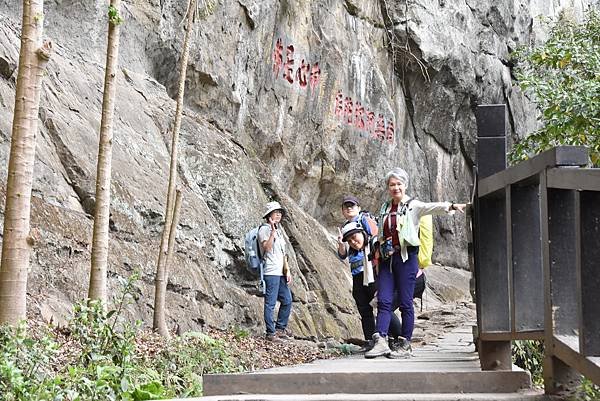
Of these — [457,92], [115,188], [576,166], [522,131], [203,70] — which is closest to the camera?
[576,166]

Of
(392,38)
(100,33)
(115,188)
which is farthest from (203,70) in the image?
(392,38)

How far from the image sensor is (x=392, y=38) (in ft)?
66.7

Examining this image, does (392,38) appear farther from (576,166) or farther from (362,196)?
(576,166)

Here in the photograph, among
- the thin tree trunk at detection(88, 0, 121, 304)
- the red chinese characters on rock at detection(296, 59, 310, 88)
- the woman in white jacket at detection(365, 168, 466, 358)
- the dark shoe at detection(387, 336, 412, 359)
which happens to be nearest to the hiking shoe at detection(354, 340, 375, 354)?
the dark shoe at detection(387, 336, 412, 359)

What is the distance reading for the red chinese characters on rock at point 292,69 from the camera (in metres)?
15.8

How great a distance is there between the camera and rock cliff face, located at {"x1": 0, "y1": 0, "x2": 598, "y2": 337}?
8688 millimetres

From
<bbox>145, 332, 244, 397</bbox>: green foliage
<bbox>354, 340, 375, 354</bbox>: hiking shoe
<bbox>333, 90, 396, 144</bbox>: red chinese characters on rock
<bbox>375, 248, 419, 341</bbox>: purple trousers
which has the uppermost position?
<bbox>333, 90, 396, 144</bbox>: red chinese characters on rock

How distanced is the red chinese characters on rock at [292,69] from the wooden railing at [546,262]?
473 inches

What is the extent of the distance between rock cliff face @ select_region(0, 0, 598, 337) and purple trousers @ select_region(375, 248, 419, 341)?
9.61ft

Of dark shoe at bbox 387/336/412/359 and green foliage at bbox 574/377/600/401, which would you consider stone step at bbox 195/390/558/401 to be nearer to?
green foliage at bbox 574/377/600/401

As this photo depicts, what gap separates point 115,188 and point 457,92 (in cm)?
1558

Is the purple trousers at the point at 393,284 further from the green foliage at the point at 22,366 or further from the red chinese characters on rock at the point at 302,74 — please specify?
the red chinese characters on rock at the point at 302,74

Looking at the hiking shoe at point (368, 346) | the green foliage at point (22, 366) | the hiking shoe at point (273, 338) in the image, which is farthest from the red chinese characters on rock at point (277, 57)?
the green foliage at point (22, 366)

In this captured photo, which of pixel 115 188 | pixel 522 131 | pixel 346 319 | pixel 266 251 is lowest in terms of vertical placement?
pixel 346 319
